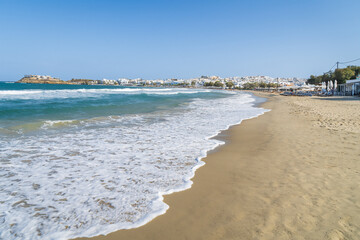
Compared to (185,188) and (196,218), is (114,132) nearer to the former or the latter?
(185,188)

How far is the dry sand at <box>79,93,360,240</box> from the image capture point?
2.37 meters

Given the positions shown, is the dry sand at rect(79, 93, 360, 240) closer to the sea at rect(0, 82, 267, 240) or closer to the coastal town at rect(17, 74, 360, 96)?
the sea at rect(0, 82, 267, 240)

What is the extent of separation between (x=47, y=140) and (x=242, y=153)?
218 inches

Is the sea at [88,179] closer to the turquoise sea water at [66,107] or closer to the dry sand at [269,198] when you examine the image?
the dry sand at [269,198]

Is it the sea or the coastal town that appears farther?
the coastal town

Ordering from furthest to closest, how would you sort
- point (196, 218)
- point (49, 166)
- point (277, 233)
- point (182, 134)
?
point (182, 134), point (49, 166), point (196, 218), point (277, 233)

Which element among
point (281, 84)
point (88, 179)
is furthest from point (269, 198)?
point (281, 84)

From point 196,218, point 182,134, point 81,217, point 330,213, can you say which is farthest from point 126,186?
point 182,134

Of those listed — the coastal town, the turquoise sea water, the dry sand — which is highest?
the coastal town

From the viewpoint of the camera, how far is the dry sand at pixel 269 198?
93.3 inches

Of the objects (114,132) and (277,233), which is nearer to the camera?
(277,233)

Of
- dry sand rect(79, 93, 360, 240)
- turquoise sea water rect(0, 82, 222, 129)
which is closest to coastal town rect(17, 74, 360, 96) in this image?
turquoise sea water rect(0, 82, 222, 129)

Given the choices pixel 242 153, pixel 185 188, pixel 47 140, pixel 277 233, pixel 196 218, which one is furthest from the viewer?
pixel 47 140

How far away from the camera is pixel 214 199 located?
3.10m
